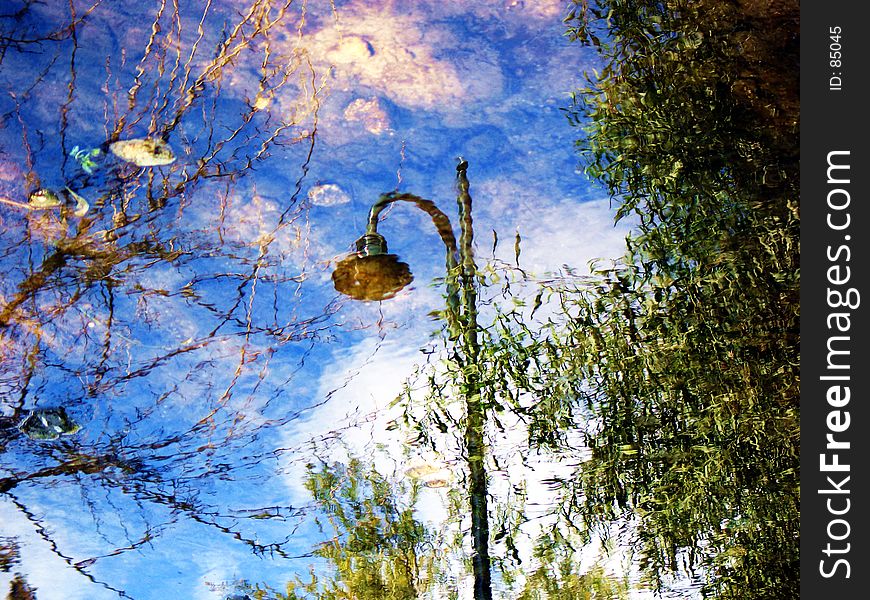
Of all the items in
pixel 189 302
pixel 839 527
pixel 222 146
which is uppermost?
pixel 222 146

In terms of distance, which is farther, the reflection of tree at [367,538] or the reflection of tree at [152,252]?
the reflection of tree at [367,538]

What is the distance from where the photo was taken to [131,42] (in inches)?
87.4

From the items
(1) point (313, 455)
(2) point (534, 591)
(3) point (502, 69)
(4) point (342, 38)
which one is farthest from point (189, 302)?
(2) point (534, 591)

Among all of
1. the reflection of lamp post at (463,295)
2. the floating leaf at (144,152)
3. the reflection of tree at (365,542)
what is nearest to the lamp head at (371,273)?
the reflection of lamp post at (463,295)

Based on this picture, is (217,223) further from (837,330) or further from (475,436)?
(837,330)

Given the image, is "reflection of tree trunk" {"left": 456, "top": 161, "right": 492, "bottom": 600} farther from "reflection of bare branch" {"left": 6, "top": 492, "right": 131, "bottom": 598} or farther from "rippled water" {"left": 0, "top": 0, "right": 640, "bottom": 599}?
"reflection of bare branch" {"left": 6, "top": 492, "right": 131, "bottom": 598}

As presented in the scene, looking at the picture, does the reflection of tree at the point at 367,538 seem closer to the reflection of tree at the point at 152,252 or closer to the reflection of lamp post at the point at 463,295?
the reflection of tree at the point at 152,252

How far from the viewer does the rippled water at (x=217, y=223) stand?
220 cm

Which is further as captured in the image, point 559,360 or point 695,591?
point 695,591

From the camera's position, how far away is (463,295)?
5.81 feet

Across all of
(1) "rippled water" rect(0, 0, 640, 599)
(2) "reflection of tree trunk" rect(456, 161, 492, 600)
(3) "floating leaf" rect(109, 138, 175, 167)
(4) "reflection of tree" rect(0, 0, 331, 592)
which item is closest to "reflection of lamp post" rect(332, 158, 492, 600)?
(2) "reflection of tree trunk" rect(456, 161, 492, 600)

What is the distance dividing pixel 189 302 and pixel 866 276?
2.06 meters

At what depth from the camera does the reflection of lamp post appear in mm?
1671

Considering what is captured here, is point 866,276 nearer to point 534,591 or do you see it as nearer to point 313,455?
point 313,455
